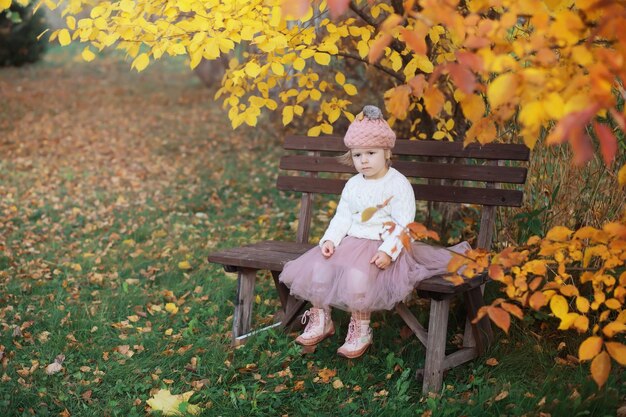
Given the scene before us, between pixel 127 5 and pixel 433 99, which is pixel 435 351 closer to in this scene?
pixel 433 99

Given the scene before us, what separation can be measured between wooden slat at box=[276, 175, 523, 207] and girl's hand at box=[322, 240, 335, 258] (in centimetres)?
72

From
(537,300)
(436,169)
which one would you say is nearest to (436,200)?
(436,169)

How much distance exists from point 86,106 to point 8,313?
9669 millimetres

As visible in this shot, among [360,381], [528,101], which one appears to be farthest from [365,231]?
[528,101]

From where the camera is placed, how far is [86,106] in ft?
45.4

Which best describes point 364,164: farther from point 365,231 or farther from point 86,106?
point 86,106

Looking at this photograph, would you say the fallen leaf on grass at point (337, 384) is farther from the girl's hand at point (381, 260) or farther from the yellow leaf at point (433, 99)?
the yellow leaf at point (433, 99)

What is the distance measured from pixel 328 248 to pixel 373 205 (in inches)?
12.8

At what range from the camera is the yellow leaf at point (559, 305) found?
9.88 feet

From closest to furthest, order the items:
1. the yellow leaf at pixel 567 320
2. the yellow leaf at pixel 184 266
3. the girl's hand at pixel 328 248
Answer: the yellow leaf at pixel 567 320 → the girl's hand at pixel 328 248 → the yellow leaf at pixel 184 266

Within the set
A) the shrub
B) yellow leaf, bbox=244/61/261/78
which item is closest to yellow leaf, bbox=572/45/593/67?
yellow leaf, bbox=244/61/261/78

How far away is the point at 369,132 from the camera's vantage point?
379 centimetres

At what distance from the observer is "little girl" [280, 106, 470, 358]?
3592 mm

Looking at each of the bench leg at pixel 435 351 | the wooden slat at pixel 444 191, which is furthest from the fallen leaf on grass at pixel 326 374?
the wooden slat at pixel 444 191
